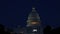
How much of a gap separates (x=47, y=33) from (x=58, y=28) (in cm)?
310

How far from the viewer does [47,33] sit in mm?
61719

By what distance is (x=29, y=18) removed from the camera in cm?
6191

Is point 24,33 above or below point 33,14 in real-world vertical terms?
below

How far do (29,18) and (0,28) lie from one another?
7.29 metres

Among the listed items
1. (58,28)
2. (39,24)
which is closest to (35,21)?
(39,24)

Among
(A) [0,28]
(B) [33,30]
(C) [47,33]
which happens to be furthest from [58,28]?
(A) [0,28]

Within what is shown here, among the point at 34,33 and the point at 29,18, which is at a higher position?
the point at 29,18

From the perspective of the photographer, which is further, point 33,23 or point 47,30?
point 47,30

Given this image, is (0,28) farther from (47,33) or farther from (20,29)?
(47,33)

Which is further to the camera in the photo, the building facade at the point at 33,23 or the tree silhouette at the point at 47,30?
the tree silhouette at the point at 47,30

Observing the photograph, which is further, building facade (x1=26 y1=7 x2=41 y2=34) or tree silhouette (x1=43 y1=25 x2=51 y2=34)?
tree silhouette (x1=43 y1=25 x2=51 y2=34)

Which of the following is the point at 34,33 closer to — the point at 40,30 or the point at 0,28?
the point at 40,30

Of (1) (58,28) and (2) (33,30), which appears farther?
(1) (58,28)

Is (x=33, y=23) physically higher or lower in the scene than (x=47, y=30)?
higher
